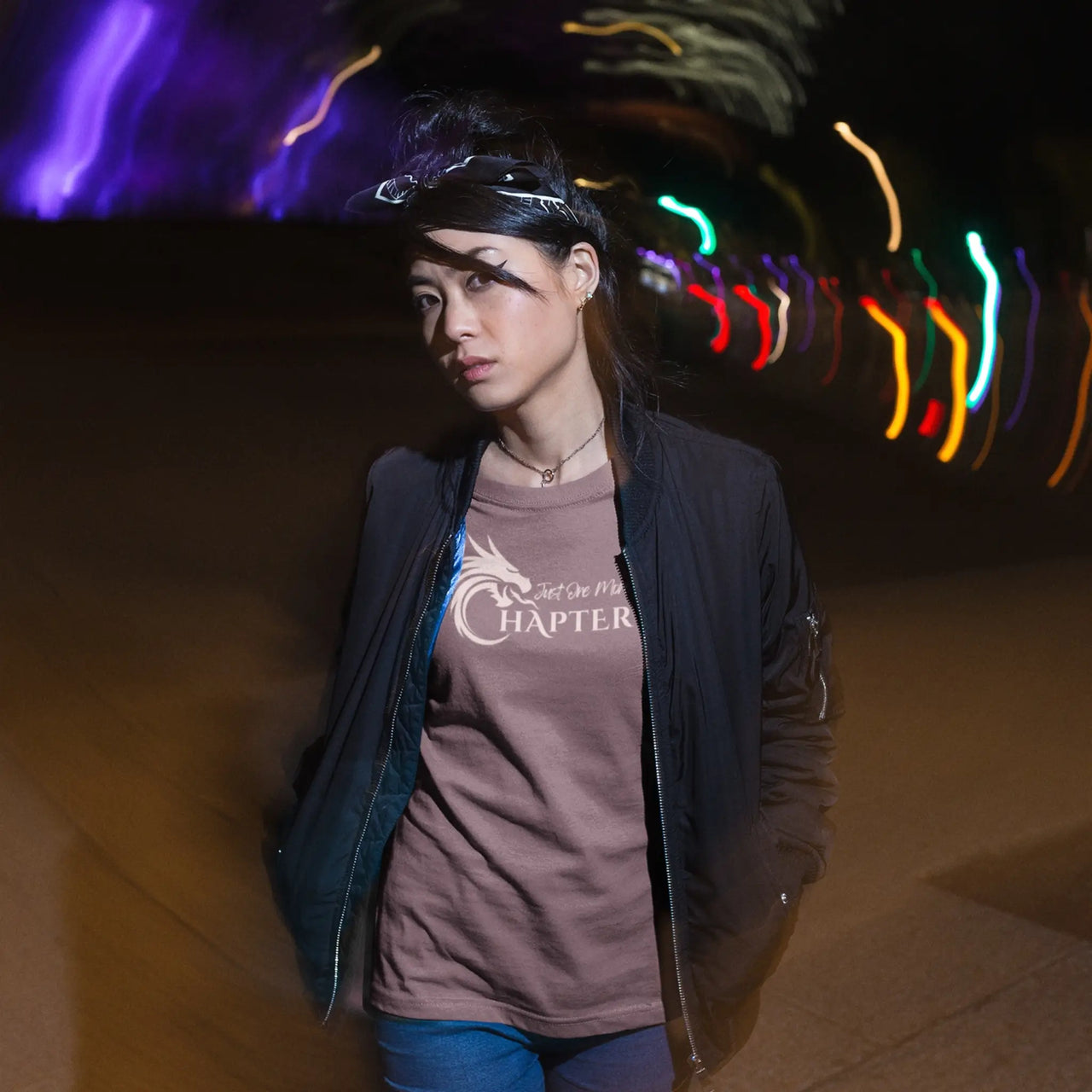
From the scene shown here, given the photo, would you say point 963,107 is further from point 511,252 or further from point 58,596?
point 511,252

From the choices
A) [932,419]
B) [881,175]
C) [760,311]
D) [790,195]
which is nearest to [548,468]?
[790,195]

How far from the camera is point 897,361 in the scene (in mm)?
24969

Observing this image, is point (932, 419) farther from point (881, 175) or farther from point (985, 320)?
point (985, 320)

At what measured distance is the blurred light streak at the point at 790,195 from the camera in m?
17.6

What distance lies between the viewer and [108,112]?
2285mm

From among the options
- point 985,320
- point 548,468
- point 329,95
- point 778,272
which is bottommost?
point 778,272

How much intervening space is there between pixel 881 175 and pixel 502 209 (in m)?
19.8

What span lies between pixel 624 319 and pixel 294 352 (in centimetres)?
1893

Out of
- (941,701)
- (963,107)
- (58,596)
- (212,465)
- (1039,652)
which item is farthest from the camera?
(963,107)

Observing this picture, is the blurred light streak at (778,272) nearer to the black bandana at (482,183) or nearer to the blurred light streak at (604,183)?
the blurred light streak at (604,183)

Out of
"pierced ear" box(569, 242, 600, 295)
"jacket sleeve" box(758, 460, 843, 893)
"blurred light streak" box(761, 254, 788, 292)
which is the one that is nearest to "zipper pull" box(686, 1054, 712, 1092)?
"jacket sleeve" box(758, 460, 843, 893)

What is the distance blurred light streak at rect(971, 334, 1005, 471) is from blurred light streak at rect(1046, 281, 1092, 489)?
78 cm

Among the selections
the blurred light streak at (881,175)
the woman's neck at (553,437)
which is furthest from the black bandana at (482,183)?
the blurred light streak at (881,175)

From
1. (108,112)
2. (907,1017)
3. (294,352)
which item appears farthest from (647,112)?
(294,352)
